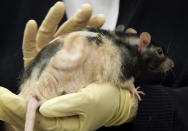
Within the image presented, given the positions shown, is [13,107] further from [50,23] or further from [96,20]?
[96,20]

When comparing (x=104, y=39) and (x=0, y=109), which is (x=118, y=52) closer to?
(x=104, y=39)

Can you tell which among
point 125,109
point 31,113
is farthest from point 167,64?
point 31,113

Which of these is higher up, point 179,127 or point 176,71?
point 176,71

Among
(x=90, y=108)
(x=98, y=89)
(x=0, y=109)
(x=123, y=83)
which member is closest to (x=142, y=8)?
(x=123, y=83)

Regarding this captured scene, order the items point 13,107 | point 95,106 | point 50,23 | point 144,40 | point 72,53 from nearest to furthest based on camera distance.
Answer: point 13,107 → point 95,106 → point 72,53 → point 50,23 → point 144,40

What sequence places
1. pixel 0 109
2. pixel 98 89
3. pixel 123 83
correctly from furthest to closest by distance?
pixel 123 83 < pixel 98 89 < pixel 0 109

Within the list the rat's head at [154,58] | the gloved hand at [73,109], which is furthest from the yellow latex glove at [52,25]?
the gloved hand at [73,109]

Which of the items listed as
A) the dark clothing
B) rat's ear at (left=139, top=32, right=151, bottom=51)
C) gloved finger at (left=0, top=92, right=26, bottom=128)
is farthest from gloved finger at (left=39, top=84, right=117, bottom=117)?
rat's ear at (left=139, top=32, right=151, bottom=51)

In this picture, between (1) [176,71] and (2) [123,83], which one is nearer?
(2) [123,83]
